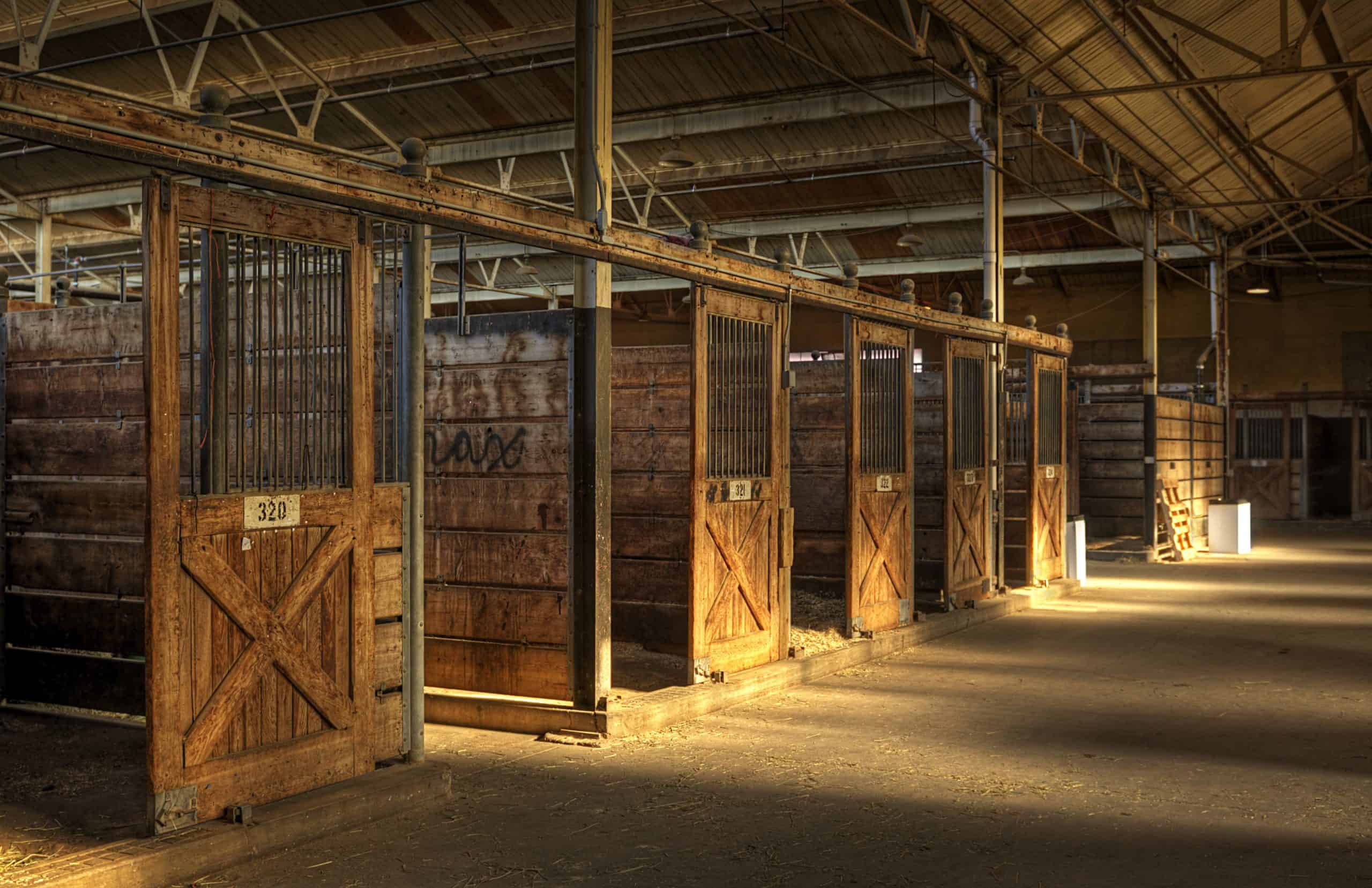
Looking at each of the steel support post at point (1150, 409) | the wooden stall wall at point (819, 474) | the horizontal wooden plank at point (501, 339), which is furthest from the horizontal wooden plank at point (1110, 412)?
the horizontal wooden plank at point (501, 339)

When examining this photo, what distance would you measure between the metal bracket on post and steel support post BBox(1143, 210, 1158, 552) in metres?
15.3

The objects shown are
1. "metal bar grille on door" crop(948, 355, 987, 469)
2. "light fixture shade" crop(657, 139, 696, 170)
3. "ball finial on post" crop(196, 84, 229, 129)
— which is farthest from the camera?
"light fixture shade" crop(657, 139, 696, 170)

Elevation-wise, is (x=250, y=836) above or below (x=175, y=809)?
below

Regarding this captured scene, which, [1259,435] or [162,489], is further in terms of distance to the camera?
[1259,435]

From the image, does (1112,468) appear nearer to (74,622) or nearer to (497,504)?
(497,504)

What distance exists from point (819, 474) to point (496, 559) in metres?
4.39

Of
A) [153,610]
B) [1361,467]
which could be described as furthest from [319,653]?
[1361,467]

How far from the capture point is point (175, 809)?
15.5 feet

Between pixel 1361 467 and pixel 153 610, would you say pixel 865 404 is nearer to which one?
pixel 153 610

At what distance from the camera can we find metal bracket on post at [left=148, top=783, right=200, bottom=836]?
4.67m

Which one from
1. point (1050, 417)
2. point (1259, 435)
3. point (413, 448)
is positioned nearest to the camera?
point (413, 448)

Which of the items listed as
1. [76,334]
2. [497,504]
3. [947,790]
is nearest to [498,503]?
[497,504]

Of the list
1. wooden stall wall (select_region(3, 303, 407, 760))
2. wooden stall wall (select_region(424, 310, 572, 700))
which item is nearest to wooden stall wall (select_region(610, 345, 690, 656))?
wooden stall wall (select_region(424, 310, 572, 700))

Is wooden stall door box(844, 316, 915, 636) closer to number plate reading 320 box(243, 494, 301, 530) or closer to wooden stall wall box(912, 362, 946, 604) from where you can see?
wooden stall wall box(912, 362, 946, 604)
